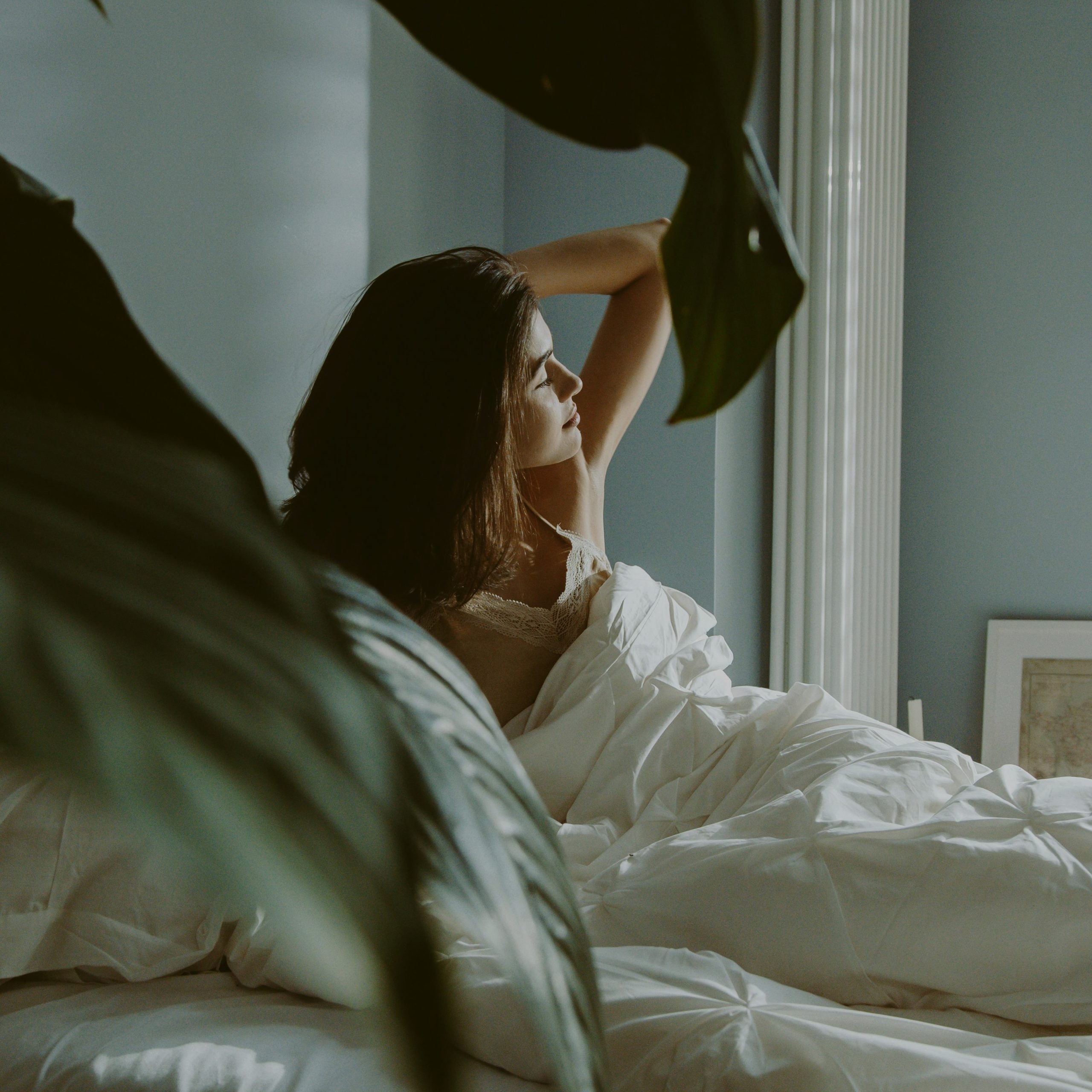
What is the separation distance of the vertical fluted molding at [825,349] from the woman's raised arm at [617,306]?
554mm

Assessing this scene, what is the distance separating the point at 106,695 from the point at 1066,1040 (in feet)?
2.66

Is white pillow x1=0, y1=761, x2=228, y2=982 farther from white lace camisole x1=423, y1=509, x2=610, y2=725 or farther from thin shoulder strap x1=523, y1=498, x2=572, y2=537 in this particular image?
thin shoulder strap x1=523, y1=498, x2=572, y2=537

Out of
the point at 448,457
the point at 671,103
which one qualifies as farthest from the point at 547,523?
the point at 671,103

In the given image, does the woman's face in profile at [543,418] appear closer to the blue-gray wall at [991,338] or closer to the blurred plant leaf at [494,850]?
the blurred plant leaf at [494,850]

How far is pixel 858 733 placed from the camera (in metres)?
1.19

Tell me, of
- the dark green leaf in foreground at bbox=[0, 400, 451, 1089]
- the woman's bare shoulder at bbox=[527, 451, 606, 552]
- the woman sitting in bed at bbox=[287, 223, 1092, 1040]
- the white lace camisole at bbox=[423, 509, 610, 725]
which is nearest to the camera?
the dark green leaf in foreground at bbox=[0, 400, 451, 1089]

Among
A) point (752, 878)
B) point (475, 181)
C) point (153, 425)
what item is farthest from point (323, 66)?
point (153, 425)

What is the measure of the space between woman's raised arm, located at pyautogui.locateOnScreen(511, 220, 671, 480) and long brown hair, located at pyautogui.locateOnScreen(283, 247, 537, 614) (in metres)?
0.52

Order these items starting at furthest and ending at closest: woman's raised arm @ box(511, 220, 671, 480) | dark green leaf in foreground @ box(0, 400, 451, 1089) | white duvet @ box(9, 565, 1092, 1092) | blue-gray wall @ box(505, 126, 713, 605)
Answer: blue-gray wall @ box(505, 126, 713, 605) → woman's raised arm @ box(511, 220, 671, 480) → white duvet @ box(9, 565, 1092, 1092) → dark green leaf in foreground @ box(0, 400, 451, 1089)

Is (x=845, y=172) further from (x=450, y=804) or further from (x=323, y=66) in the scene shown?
(x=450, y=804)

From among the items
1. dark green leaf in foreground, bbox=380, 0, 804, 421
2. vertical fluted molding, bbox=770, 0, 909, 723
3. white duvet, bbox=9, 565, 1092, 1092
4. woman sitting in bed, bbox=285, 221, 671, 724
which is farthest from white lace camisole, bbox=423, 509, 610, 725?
dark green leaf in foreground, bbox=380, 0, 804, 421

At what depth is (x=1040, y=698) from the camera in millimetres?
2869

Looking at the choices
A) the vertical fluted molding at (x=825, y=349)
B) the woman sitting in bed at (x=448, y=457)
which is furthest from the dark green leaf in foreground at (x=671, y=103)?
the vertical fluted molding at (x=825, y=349)

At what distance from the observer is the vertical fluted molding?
8.23ft
